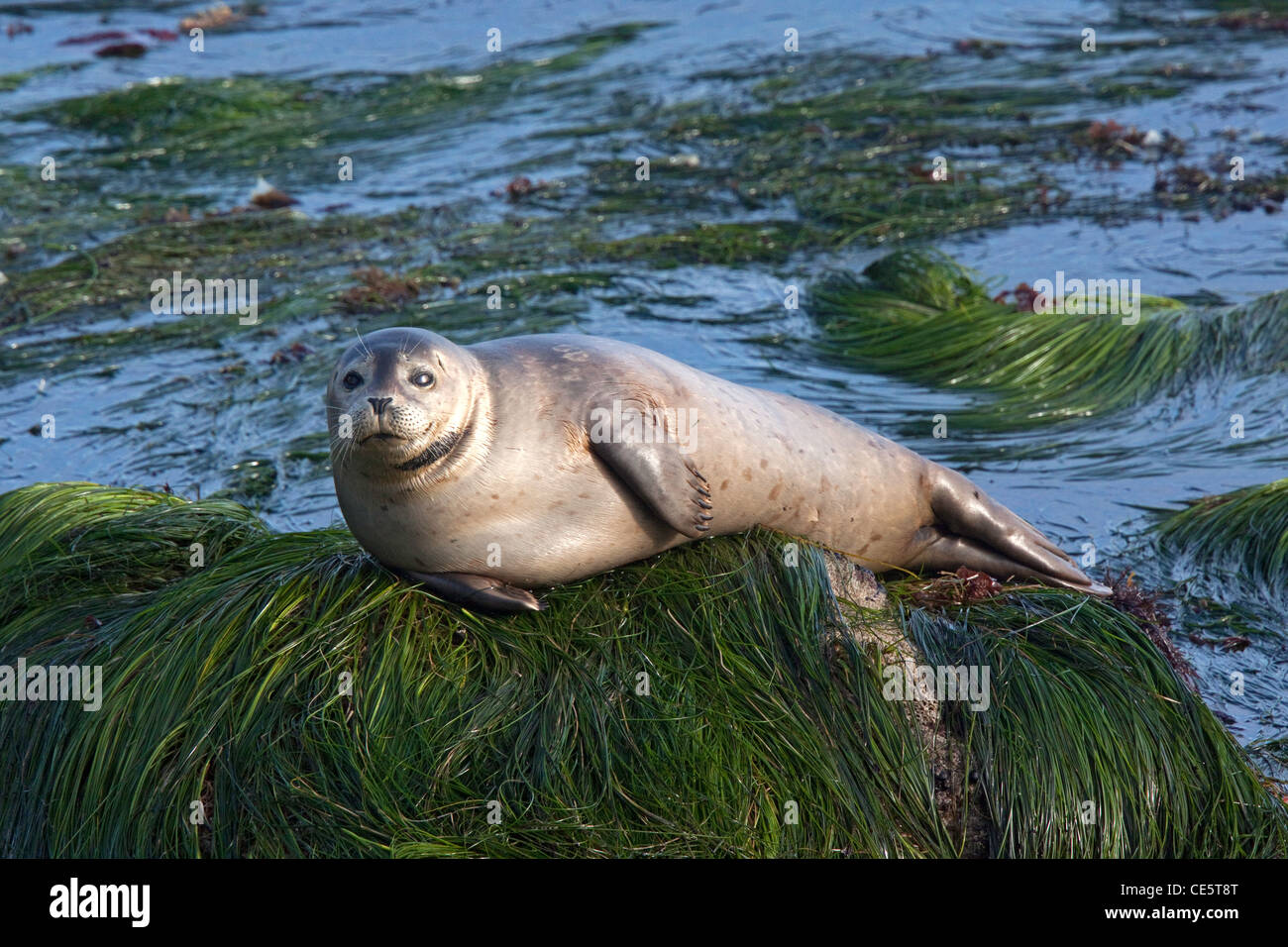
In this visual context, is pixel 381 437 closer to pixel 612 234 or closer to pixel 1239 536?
pixel 1239 536

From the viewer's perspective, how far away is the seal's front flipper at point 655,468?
4.55 meters

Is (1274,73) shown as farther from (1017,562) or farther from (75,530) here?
(75,530)

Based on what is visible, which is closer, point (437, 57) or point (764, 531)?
point (764, 531)

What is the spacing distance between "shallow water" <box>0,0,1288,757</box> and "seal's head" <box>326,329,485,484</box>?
7.78 feet

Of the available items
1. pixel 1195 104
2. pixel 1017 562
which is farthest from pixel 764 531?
pixel 1195 104

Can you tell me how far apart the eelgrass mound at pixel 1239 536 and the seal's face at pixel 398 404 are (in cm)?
330

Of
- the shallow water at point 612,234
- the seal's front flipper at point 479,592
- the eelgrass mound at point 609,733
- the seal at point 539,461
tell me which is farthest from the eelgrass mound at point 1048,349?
the seal's front flipper at point 479,592

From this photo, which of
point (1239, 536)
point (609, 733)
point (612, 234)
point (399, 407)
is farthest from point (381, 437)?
point (612, 234)

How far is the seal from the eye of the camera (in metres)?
4.44

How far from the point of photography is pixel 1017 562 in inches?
214

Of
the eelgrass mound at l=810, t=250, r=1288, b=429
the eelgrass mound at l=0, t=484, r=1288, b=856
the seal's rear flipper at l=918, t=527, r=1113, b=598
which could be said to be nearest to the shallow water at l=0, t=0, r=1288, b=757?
the eelgrass mound at l=810, t=250, r=1288, b=429

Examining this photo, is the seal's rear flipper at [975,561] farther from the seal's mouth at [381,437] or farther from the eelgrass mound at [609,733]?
the seal's mouth at [381,437]

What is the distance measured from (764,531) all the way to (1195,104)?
9.64 meters

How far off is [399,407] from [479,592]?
2.07 ft
